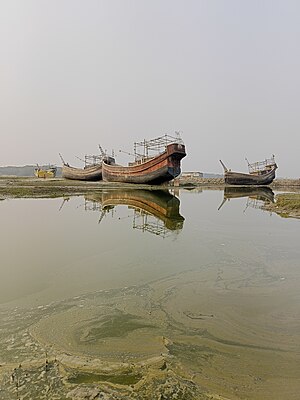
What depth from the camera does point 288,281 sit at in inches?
261

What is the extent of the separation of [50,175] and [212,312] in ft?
202

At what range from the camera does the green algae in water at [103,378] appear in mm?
3154

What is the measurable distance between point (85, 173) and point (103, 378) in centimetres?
5292

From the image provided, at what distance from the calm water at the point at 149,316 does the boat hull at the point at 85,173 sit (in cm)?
4252

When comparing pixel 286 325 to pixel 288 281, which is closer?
pixel 286 325

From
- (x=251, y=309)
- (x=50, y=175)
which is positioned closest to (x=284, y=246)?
(x=251, y=309)

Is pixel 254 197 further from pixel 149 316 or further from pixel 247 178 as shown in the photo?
pixel 149 316

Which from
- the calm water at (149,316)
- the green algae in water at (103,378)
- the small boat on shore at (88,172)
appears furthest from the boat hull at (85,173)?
the green algae in water at (103,378)

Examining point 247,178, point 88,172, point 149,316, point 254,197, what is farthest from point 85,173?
point 149,316

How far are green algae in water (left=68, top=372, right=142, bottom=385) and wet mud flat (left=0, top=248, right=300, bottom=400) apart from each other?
11 mm

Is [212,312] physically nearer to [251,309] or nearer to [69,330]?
[251,309]

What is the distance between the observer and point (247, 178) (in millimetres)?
54562

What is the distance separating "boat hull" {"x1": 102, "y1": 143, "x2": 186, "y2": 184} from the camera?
35.3m

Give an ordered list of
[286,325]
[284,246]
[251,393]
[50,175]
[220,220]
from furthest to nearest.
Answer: [50,175], [220,220], [284,246], [286,325], [251,393]
